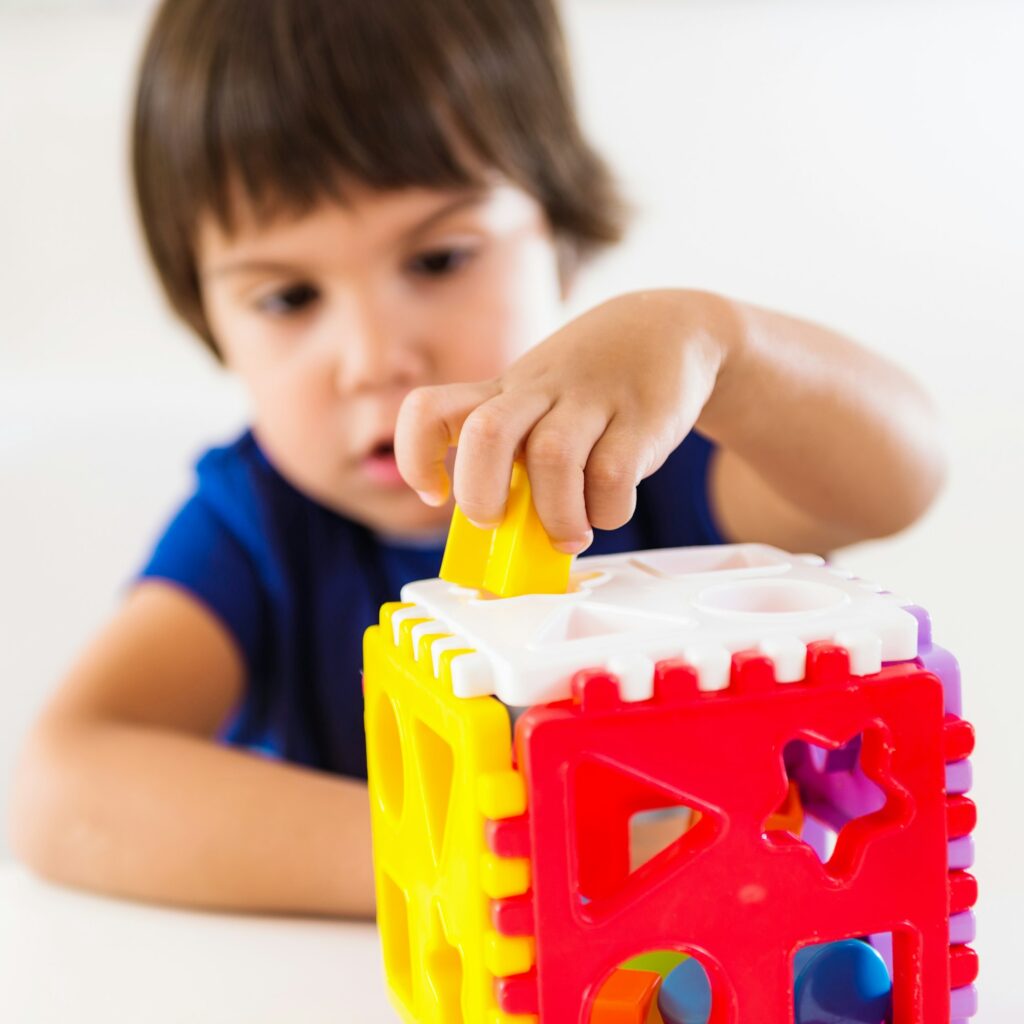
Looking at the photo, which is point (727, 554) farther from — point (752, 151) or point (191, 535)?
point (752, 151)

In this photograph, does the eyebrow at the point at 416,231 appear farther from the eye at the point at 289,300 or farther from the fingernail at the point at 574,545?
the fingernail at the point at 574,545

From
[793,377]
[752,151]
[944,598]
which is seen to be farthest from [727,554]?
[752,151]

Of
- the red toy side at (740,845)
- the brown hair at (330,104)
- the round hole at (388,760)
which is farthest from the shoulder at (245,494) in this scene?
the red toy side at (740,845)

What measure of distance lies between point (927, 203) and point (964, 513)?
1.23 feet

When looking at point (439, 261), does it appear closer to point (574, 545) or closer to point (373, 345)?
point (373, 345)

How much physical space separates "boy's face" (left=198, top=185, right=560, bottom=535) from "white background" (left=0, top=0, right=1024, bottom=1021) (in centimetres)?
49

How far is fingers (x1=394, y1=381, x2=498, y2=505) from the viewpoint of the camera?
42 centimetres

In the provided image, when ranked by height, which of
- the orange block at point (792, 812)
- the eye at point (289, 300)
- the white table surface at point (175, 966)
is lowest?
the white table surface at point (175, 966)

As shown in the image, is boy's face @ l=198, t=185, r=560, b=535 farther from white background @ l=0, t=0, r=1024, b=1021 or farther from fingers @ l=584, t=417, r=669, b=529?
white background @ l=0, t=0, r=1024, b=1021

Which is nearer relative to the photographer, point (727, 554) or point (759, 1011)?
point (759, 1011)

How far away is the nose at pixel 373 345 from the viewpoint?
29.8 inches

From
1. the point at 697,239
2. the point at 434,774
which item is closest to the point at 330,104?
the point at 434,774

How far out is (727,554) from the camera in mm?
464

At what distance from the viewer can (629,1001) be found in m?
0.40
